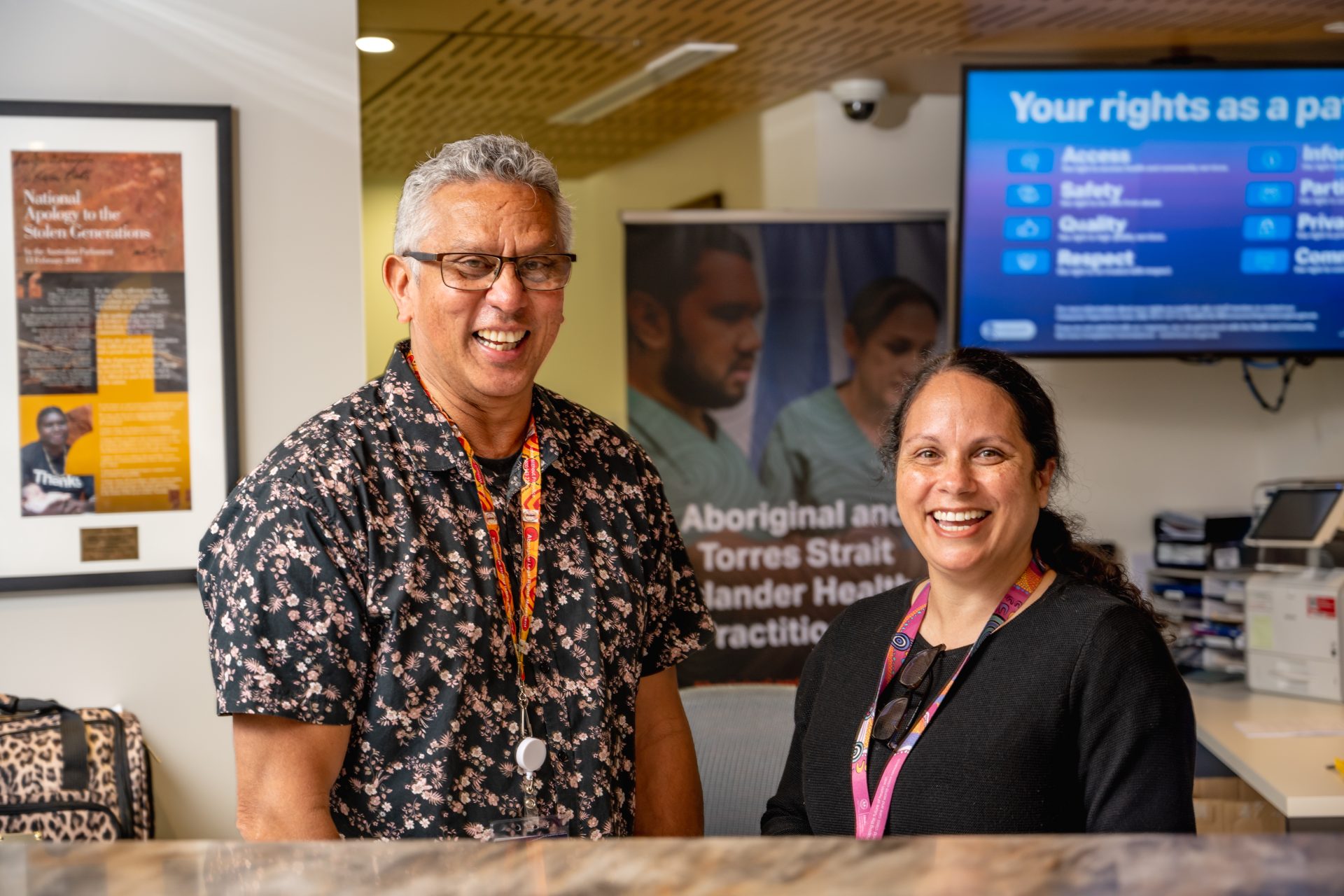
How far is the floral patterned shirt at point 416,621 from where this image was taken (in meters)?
1.41

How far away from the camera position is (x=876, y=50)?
395 centimetres

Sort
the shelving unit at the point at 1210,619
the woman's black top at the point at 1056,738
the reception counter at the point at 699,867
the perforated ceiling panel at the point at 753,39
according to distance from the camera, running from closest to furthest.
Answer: the reception counter at the point at 699,867 < the woman's black top at the point at 1056,738 < the perforated ceiling panel at the point at 753,39 < the shelving unit at the point at 1210,619

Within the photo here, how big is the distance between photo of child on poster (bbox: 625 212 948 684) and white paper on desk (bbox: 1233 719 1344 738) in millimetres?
1157

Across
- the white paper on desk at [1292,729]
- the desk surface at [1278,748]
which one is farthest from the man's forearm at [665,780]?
the white paper on desk at [1292,729]

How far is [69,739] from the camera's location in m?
2.63

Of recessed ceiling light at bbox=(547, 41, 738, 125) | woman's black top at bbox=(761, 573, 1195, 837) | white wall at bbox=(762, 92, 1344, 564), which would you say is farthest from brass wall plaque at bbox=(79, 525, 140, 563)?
white wall at bbox=(762, 92, 1344, 564)

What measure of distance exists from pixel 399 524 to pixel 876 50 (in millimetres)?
2941

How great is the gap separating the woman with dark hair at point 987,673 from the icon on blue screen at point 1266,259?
2.28 metres

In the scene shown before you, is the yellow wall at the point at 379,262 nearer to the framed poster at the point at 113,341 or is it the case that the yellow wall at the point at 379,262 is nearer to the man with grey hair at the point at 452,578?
the framed poster at the point at 113,341

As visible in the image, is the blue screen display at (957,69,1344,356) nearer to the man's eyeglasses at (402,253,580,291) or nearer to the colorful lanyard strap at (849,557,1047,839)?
the colorful lanyard strap at (849,557,1047,839)

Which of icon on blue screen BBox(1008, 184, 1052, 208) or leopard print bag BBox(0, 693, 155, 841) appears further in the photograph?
icon on blue screen BBox(1008, 184, 1052, 208)

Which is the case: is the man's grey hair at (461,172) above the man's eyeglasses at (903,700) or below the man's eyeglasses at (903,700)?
above

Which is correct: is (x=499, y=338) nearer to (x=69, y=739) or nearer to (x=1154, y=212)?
(x=69, y=739)

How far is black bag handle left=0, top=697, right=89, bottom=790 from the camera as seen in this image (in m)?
2.62
